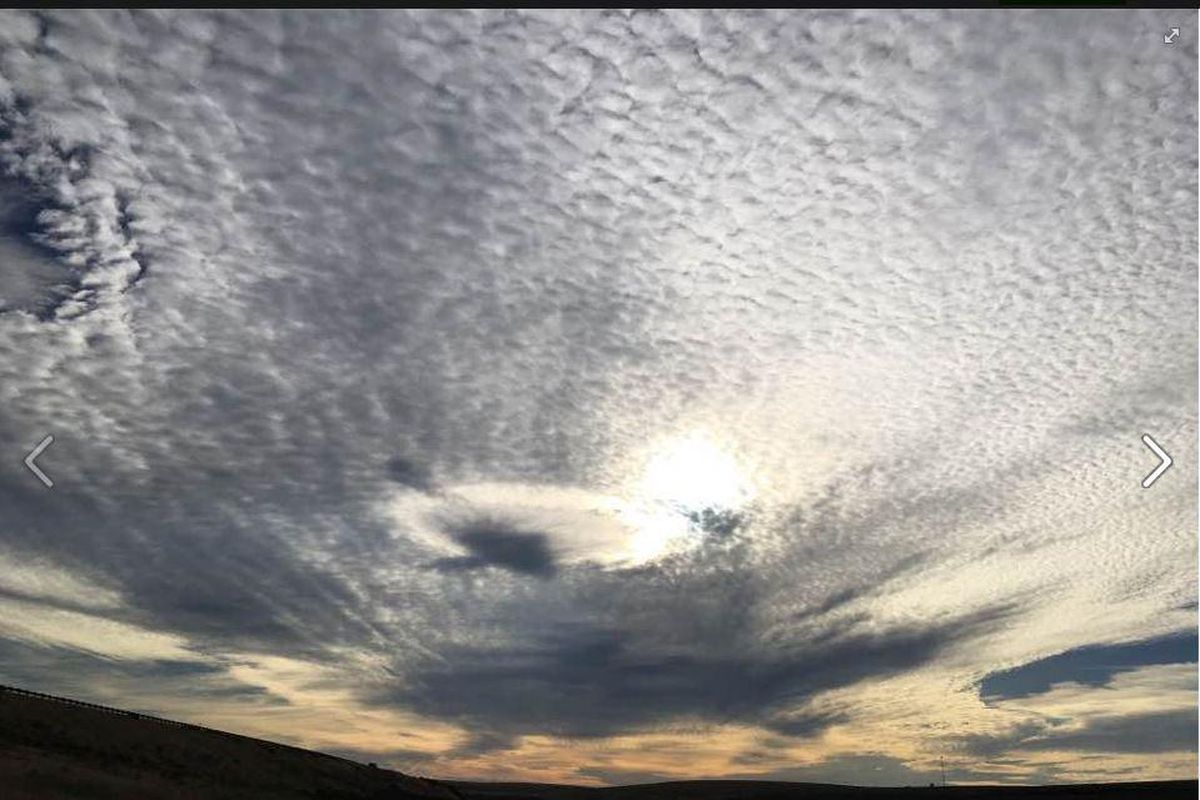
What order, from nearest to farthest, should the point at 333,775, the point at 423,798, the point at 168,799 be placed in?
the point at 168,799, the point at 333,775, the point at 423,798

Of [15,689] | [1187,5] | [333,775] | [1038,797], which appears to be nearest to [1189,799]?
[1038,797]

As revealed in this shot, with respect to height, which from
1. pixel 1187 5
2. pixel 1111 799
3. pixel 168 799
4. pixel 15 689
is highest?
pixel 1187 5

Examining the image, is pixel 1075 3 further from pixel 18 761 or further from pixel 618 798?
pixel 618 798

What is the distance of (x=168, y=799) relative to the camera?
177ft

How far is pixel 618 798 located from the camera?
173 meters

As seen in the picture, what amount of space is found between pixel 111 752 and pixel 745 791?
458 ft

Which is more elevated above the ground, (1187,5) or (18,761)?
(1187,5)

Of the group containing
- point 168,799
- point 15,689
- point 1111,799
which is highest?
point 1111,799

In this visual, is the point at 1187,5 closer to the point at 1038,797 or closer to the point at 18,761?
the point at 18,761

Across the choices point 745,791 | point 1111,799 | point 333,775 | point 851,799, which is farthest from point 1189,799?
point 333,775

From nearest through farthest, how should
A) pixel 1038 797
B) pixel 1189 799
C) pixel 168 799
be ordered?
pixel 168 799 < pixel 1189 799 < pixel 1038 797

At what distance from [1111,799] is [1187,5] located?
125 meters

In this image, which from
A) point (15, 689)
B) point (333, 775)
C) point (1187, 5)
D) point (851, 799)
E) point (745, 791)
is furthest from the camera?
point (745, 791)

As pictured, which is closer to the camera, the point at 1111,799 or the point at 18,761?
the point at 18,761
